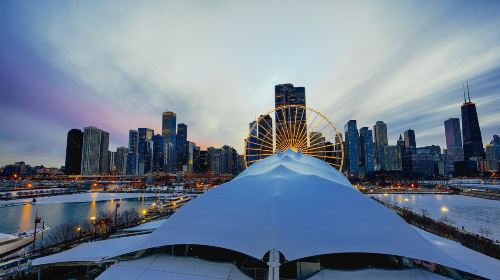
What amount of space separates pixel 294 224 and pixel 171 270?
625cm

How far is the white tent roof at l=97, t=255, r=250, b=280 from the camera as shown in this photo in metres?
12.5

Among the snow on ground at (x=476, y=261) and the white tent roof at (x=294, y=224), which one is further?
the snow on ground at (x=476, y=261)

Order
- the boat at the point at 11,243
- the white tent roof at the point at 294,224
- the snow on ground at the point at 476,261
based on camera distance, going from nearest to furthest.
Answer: the white tent roof at the point at 294,224, the snow on ground at the point at 476,261, the boat at the point at 11,243

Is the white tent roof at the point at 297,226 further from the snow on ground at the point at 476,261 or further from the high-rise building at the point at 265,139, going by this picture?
the high-rise building at the point at 265,139

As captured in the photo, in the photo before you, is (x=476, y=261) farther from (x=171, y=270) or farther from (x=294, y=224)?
(x=171, y=270)

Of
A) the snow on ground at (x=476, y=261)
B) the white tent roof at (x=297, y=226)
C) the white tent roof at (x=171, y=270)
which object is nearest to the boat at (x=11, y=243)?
the white tent roof at (x=297, y=226)

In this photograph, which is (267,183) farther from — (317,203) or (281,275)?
(281,275)

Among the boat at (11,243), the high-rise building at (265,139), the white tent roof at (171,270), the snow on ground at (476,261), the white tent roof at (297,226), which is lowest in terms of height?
the boat at (11,243)

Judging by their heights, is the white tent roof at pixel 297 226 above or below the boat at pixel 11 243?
above

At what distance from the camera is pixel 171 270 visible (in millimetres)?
13008

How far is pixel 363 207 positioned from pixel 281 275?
5812mm

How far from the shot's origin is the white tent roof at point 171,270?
1248 cm

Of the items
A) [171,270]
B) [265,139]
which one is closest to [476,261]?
[171,270]

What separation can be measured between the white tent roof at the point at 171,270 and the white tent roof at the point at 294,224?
94 centimetres
